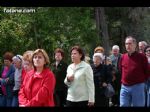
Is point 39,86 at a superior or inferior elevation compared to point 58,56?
inferior

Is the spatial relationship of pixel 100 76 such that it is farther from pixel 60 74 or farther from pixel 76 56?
pixel 76 56

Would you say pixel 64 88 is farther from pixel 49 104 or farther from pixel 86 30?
pixel 86 30

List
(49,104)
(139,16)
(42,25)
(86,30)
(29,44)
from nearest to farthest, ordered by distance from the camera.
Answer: (49,104) → (29,44) → (42,25) → (86,30) → (139,16)

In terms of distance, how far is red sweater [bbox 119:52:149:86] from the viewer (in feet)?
27.1

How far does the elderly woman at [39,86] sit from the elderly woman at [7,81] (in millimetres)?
2157

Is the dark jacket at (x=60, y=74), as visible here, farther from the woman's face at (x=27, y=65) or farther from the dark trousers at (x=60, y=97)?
the woman's face at (x=27, y=65)

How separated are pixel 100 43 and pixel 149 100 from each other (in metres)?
5.96

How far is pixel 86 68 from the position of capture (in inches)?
307

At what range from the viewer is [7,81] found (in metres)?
9.20

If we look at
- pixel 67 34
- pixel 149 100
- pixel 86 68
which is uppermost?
pixel 67 34

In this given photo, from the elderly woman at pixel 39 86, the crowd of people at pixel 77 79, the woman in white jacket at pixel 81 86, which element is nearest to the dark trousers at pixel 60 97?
the crowd of people at pixel 77 79

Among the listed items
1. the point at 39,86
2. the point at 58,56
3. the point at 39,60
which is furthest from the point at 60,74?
the point at 39,86

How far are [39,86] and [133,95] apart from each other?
6.87 ft
